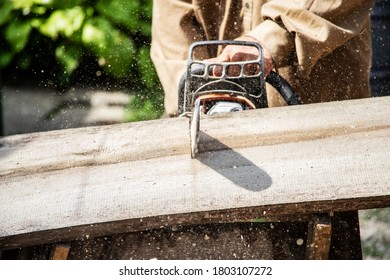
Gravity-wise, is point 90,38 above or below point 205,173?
below

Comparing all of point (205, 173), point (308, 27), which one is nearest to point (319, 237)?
point (205, 173)

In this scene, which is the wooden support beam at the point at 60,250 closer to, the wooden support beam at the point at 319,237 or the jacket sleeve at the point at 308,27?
the wooden support beam at the point at 319,237

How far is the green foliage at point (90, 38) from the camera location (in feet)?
11.3

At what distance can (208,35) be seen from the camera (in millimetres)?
2586

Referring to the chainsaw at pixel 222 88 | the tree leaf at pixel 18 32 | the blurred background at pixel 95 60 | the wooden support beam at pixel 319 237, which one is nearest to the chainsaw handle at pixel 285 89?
the chainsaw at pixel 222 88

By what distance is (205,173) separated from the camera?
5.04 ft

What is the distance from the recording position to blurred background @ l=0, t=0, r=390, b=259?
342 centimetres

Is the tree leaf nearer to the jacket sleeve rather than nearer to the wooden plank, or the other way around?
the jacket sleeve

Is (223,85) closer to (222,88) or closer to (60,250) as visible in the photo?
(222,88)

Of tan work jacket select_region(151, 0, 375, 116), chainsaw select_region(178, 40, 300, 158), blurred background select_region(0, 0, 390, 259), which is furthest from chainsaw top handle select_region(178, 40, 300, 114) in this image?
blurred background select_region(0, 0, 390, 259)

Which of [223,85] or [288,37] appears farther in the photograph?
[288,37]

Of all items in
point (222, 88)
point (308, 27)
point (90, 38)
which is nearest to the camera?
point (222, 88)

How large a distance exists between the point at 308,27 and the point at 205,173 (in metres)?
0.86

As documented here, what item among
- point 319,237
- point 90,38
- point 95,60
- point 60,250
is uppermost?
point 319,237
